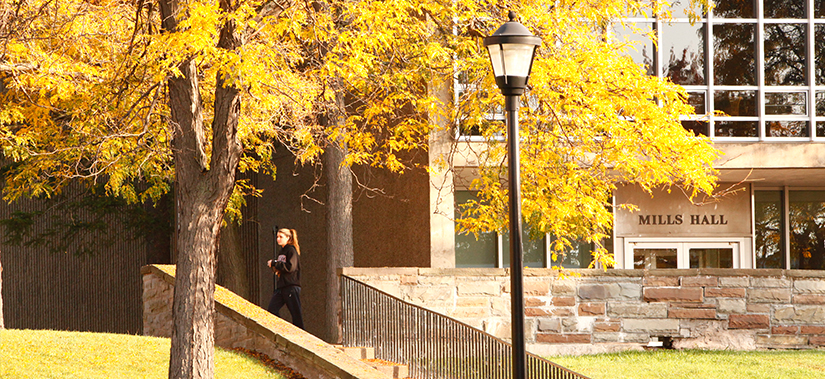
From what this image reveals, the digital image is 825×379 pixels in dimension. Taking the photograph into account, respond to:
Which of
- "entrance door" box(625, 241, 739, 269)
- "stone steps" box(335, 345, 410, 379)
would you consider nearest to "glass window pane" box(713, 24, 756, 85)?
"entrance door" box(625, 241, 739, 269)

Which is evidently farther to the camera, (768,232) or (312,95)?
(768,232)

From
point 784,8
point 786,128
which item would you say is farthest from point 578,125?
point 784,8

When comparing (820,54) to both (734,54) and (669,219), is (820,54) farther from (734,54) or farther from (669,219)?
(669,219)

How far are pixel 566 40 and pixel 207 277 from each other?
16.8 ft

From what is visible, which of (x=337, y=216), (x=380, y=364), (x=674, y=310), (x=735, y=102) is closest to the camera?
(x=380, y=364)

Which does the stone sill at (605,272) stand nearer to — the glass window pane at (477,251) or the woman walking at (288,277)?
the woman walking at (288,277)

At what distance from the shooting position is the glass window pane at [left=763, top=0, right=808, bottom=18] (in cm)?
1438

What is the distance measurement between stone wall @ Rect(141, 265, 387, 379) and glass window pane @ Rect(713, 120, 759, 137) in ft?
26.5

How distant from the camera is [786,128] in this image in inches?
559

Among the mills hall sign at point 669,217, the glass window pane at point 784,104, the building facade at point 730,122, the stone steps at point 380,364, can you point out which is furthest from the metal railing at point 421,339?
the glass window pane at point 784,104

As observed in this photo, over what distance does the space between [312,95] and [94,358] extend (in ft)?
12.2

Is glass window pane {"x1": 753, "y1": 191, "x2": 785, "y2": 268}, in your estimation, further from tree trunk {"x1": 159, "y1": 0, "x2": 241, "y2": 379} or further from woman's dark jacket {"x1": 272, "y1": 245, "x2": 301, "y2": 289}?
tree trunk {"x1": 159, "y1": 0, "x2": 241, "y2": 379}

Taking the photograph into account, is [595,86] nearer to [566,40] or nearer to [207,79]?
[566,40]

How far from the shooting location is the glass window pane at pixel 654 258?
16047 mm
